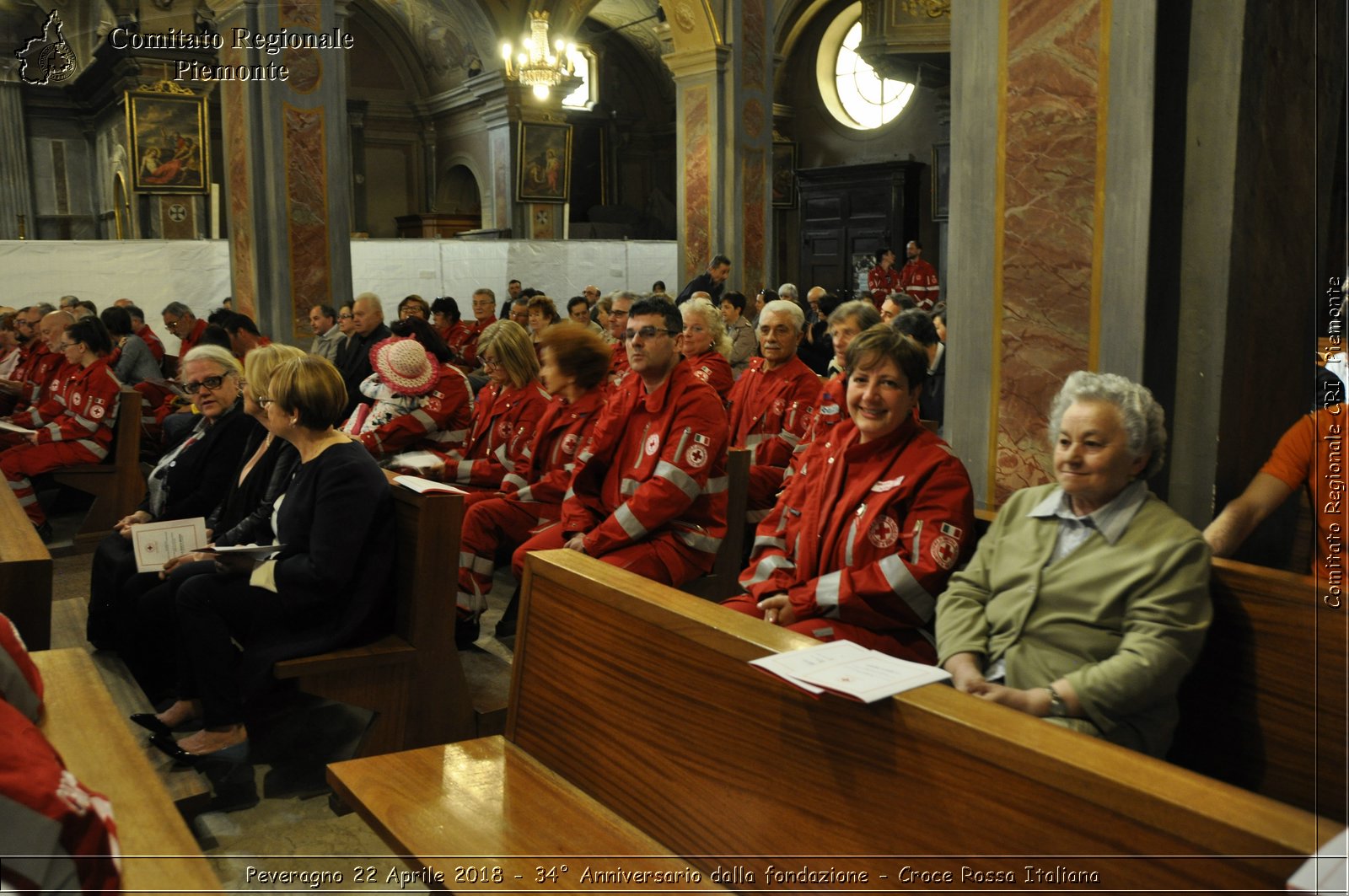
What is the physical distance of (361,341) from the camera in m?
8.12

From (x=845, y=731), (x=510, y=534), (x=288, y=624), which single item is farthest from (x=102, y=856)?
(x=510, y=534)

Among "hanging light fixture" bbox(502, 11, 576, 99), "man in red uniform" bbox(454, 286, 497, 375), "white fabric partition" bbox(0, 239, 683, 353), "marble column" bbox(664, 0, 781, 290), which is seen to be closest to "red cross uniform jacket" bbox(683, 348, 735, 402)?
"man in red uniform" bbox(454, 286, 497, 375)

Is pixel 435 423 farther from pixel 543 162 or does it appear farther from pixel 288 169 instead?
pixel 543 162

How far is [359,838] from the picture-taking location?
131 inches

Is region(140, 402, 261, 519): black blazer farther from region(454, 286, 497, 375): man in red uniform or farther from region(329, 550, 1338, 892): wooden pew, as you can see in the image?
region(454, 286, 497, 375): man in red uniform

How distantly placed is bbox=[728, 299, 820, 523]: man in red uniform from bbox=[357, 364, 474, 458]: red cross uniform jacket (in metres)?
1.58

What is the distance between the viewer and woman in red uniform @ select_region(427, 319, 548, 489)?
5.43 meters

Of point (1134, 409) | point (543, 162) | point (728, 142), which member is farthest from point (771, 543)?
point (543, 162)

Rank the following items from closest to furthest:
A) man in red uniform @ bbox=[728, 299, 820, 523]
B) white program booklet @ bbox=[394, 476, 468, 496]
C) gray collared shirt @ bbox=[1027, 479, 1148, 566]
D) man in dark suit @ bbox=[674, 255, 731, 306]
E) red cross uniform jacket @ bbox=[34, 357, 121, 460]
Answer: gray collared shirt @ bbox=[1027, 479, 1148, 566], white program booklet @ bbox=[394, 476, 468, 496], man in red uniform @ bbox=[728, 299, 820, 523], red cross uniform jacket @ bbox=[34, 357, 121, 460], man in dark suit @ bbox=[674, 255, 731, 306]

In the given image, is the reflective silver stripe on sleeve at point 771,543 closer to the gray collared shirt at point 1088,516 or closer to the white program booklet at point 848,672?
the gray collared shirt at point 1088,516

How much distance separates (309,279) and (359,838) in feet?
26.6

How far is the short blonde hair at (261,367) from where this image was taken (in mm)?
4160

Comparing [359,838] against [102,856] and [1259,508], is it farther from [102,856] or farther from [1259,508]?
[1259,508]

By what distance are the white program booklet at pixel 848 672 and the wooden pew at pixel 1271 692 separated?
31.7 inches
